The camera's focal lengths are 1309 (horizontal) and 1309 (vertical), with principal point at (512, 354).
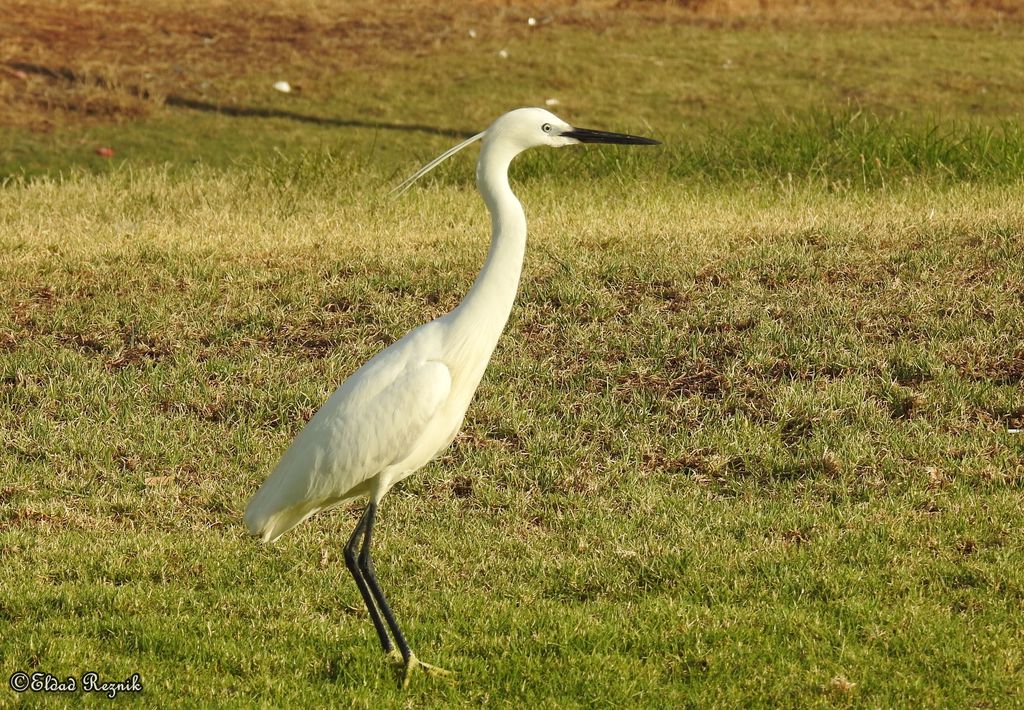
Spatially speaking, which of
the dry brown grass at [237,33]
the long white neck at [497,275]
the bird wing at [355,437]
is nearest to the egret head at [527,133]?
the long white neck at [497,275]

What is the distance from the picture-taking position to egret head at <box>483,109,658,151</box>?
3.87m

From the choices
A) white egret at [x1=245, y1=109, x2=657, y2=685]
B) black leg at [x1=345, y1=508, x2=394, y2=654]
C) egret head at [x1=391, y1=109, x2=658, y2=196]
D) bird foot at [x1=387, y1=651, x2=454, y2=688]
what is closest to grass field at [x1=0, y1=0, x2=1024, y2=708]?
bird foot at [x1=387, y1=651, x2=454, y2=688]

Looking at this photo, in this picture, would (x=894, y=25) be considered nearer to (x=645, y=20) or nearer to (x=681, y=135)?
(x=645, y=20)

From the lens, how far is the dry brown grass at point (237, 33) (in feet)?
48.4

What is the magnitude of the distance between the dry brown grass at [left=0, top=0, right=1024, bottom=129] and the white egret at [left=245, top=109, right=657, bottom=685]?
1086cm

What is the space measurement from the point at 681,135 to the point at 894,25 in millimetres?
8247

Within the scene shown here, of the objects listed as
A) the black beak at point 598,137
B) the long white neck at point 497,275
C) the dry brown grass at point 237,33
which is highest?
the black beak at point 598,137

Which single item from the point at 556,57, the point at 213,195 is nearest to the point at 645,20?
the point at 556,57

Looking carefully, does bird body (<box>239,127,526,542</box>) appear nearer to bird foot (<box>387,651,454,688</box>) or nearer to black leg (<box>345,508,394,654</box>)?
black leg (<box>345,508,394,654</box>)

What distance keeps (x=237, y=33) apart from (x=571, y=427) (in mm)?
13752

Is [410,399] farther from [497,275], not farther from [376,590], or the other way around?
[376,590]

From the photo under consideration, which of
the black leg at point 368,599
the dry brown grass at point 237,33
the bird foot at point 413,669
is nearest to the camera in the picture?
the bird foot at point 413,669

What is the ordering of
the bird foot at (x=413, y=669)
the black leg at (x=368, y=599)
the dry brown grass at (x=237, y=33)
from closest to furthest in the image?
1. the bird foot at (x=413, y=669)
2. the black leg at (x=368, y=599)
3. the dry brown grass at (x=237, y=33)

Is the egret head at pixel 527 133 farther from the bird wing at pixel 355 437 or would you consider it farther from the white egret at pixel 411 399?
the bird wing at pixel 355 437
